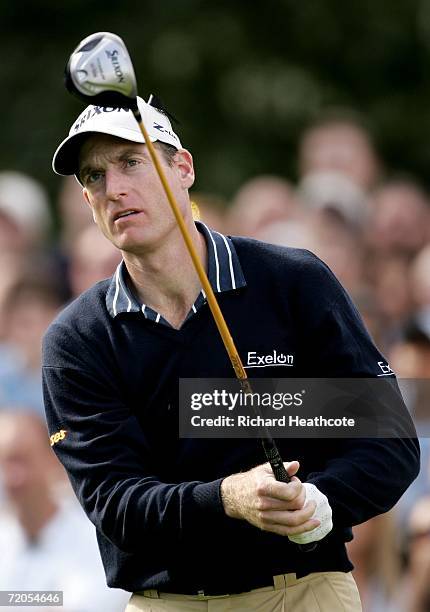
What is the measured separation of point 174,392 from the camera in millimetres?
4406

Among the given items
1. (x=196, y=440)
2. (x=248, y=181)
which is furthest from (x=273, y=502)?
(x=248, y=181)

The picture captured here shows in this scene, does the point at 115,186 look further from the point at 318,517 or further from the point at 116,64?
the point at 318,517

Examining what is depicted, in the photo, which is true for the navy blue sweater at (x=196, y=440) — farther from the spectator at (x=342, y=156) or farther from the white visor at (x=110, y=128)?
the spectator at (x=342, y=156)

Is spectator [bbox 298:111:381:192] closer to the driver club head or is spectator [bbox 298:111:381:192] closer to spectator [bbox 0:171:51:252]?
spectator [bbox 0:171:51:252]

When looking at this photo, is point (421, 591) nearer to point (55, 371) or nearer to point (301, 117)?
point (55, 371)

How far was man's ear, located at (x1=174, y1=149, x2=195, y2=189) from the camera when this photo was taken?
4652mm

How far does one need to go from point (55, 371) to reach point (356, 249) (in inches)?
154

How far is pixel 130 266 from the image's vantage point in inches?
182

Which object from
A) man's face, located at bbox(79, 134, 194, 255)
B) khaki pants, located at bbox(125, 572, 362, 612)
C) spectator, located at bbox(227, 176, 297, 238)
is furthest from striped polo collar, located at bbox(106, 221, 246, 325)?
spectator, located at bbox(227, 176, 297, 238)

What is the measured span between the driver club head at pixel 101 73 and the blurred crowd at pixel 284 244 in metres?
3.07

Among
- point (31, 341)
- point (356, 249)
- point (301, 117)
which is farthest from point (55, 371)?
point (301, 117)

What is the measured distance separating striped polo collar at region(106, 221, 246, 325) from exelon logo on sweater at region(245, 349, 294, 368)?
231 millimetres

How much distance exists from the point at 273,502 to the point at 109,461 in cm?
63

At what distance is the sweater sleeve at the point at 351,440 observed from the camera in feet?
A: 13.9
